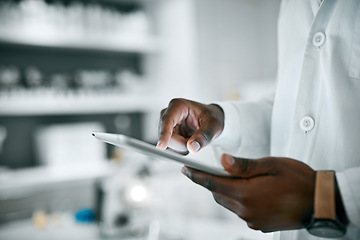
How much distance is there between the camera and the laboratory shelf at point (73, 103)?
6.93 feet

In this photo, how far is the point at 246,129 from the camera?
0.87m

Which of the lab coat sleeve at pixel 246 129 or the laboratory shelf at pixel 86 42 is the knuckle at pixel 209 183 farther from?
the laboratory shelf at pixel 86 42

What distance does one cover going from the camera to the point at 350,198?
50cm

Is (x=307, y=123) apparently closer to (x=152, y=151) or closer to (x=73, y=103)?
(x=152, y=151)

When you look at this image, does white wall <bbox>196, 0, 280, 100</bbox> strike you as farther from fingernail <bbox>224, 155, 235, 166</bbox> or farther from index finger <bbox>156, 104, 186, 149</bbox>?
fingernail <bbox>224, 155, 235, 166</bbox>

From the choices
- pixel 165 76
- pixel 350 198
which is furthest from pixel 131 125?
pixel 350 198

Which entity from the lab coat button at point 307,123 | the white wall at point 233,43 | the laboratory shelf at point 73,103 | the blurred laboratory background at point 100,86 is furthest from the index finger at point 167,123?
the white wall at point 233,43

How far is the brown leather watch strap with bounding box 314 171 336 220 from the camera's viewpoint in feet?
1.61

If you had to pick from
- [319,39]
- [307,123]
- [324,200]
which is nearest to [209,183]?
[324,200]

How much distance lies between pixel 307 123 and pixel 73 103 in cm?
191

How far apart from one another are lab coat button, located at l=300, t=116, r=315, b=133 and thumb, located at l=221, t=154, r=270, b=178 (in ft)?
0.79

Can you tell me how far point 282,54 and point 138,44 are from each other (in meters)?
1.87

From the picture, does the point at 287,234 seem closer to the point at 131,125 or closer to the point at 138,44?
the point at 138,44

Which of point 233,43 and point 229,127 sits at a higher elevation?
point 233,43
